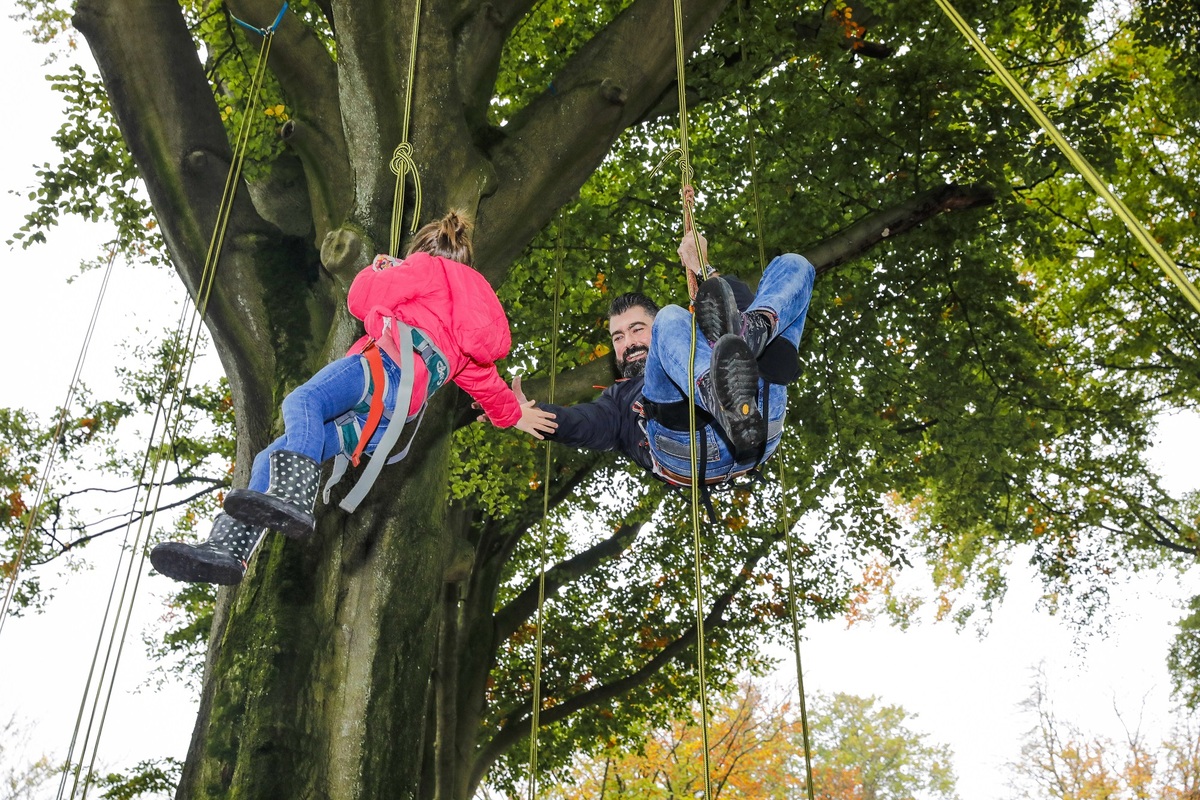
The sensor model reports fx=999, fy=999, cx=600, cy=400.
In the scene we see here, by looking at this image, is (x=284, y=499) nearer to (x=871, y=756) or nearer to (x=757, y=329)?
(x=757, y=329)

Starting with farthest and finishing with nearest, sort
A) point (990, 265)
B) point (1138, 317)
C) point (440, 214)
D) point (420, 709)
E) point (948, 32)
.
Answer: point (1138, 317) < point (990, 265) < point (948, 32) < point (440, 214) < point (420, 709)

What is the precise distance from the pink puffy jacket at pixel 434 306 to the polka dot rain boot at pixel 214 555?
0.67 meters

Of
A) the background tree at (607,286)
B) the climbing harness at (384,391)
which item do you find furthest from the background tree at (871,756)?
the climbing harness at (384,391)

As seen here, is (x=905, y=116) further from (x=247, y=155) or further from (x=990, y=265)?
(x=247, y=155)

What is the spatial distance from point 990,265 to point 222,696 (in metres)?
6.67

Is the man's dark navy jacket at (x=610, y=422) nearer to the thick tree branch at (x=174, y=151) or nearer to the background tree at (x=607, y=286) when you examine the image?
the background tree at (x=607, y=286)

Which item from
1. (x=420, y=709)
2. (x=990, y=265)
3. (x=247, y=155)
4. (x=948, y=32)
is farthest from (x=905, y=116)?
(x=420, y=709)

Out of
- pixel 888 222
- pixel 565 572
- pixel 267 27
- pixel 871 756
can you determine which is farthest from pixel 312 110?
pixel 871 756

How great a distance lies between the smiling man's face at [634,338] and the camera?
398cm

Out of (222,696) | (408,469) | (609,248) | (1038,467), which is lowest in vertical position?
(222,696)

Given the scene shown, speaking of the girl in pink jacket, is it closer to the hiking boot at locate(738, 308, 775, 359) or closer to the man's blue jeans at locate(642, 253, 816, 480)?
the man's blue jeans at locate(642, 253, 816, 480)

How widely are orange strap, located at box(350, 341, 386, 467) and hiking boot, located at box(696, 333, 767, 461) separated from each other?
3.34ft

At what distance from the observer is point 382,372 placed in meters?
3.33

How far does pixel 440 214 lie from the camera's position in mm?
4359
